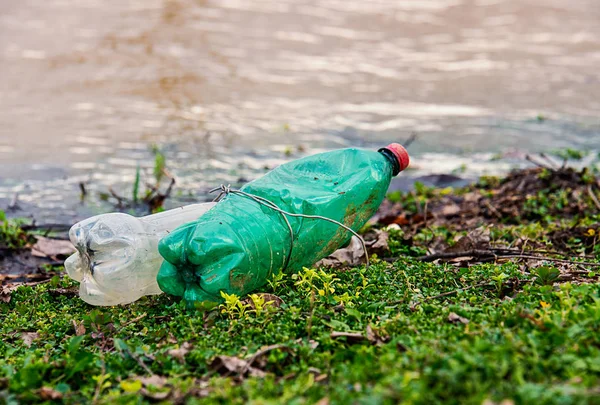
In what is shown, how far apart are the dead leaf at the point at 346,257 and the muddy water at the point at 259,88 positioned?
264cm

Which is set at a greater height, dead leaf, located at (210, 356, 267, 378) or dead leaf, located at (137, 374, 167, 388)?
dead leaf, located at (210, 356, 267, 378)

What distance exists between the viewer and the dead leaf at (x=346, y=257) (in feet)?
12.8

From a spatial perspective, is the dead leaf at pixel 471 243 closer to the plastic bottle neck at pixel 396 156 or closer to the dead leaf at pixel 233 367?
the plastic bottle neck at pixel 396 156

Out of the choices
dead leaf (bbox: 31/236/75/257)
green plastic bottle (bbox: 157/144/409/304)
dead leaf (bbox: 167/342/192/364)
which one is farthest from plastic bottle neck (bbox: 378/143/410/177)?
dead leaf (bbox: 31/236/75/257)

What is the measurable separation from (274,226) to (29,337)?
1.22 meters

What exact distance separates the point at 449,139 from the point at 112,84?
435 cm

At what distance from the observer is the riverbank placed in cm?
222

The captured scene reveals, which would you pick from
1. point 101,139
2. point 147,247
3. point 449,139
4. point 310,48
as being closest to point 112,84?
point 101,139

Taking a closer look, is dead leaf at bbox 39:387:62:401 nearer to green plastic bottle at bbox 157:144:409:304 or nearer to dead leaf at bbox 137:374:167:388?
dead leaf at bbox 137:374:167:388

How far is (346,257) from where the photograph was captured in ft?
13.3

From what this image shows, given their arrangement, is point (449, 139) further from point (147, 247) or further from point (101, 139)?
point (147, 247)

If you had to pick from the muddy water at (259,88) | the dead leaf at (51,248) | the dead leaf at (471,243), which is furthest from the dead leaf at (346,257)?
the muddy water at (259,88)

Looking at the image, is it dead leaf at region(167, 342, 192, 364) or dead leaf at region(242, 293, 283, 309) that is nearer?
dead leaf at region(167, 342, 192, 364)

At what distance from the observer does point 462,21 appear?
13617 millimetres
